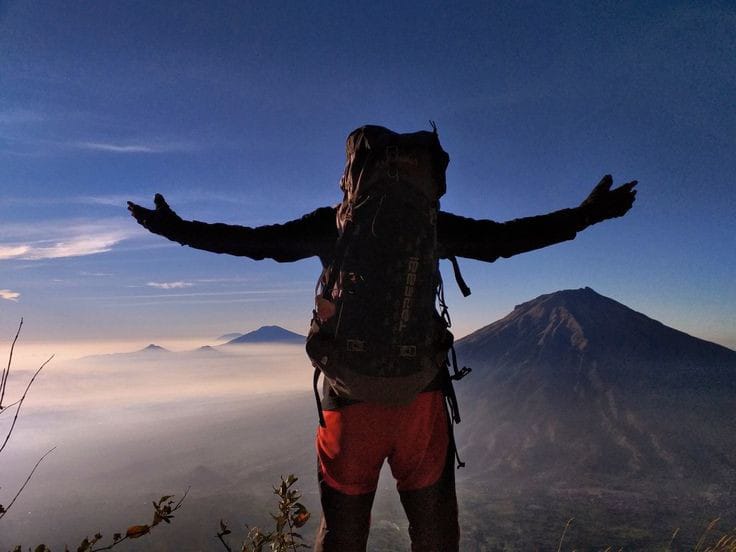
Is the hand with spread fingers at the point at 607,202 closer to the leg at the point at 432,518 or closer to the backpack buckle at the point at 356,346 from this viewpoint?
the backpack buckle at the point at 356,346

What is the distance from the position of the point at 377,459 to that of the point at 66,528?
24307 cm

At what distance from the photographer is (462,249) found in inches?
130

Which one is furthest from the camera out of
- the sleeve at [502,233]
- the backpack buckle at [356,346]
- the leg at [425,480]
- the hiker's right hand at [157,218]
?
the sleeve at [502,233]

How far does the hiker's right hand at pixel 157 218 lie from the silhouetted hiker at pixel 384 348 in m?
1.05

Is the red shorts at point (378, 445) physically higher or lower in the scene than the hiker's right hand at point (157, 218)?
lower

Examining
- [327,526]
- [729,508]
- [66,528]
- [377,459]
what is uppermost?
[377,459]

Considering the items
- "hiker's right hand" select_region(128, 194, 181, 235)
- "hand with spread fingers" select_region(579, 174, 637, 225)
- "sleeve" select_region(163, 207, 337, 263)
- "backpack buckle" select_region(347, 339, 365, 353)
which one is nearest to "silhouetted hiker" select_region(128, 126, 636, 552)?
"backpack buckle" select_region(347, 339, 365, 353)

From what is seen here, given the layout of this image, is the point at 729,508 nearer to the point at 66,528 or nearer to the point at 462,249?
the point at 462,249

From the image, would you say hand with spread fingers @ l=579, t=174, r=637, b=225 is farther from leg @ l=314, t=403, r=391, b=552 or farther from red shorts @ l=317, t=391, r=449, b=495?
leg @ l=314, t=403, r=391, b=552

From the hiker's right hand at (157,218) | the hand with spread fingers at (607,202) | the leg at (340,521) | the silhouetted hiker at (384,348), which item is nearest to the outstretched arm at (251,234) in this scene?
the hiker's right hand at (157,218)

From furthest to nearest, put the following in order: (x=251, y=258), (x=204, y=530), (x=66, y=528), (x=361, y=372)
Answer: (x=66, y=528), (x=204, y=530), (x=251, y=258), (x=361, y=372)

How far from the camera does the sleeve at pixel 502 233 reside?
10.7 ft

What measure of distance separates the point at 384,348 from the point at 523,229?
1352 mm

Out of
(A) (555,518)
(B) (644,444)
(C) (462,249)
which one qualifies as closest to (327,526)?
(C) (462,249)
